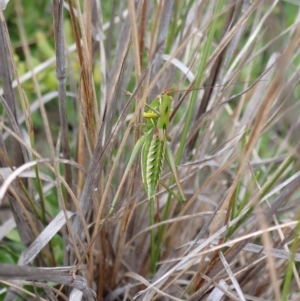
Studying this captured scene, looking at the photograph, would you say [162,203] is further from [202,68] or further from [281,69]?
[281,69]

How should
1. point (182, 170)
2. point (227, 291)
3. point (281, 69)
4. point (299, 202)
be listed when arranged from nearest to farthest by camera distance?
1. point (281, 69)
2. point (227, 291)
3. point (299, 202)
4. point (182, 170)

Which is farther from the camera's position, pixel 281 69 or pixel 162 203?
pixel 162 203

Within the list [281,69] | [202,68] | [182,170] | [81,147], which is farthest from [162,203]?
[281,69]

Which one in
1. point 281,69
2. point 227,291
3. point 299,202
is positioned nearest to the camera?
point 281,69

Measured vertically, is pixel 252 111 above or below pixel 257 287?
above

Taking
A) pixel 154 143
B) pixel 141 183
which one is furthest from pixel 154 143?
pixel 141 183
